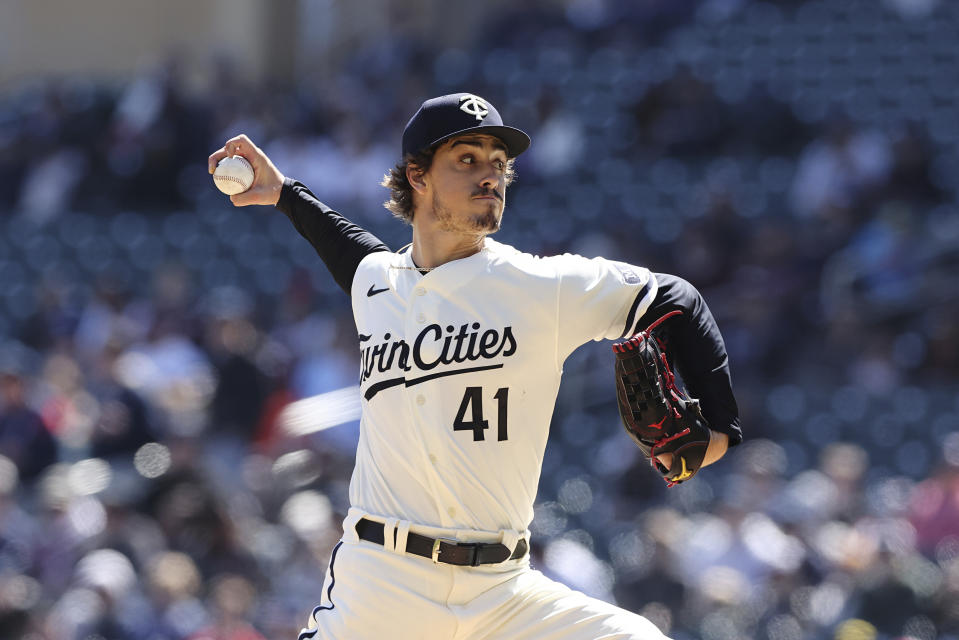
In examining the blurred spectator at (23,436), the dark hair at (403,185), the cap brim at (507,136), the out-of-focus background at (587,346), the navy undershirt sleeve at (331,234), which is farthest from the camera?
the blurred spectator at (23,436)

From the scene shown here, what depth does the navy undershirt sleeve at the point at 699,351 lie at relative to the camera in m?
3.29

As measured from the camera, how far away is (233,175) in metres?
3.85

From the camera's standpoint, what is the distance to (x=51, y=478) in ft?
26.9

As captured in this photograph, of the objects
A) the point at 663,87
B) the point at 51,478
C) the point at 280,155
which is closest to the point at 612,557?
the point at 51,478

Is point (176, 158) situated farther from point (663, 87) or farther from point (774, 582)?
point (774, 582)

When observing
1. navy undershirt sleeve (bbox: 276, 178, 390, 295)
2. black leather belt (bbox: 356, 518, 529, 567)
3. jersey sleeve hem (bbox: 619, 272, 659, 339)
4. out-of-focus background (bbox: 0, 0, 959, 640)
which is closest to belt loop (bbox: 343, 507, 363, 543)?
black leather belt (bbox: 356, 518, 529, 567)

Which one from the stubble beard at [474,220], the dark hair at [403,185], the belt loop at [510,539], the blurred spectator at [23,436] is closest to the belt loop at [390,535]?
the belt loop at [510,539]

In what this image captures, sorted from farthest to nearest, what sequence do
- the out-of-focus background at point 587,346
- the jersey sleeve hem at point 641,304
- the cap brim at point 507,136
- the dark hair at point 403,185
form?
1. the out-of-focus background at point 587,346
2. the dark hair at point 403,185
3. the cap brim at point 507,136
4. the jersey sleeve hem at point 641,304

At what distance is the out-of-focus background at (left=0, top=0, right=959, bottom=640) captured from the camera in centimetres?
707

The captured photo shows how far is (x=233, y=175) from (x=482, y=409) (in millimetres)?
1071

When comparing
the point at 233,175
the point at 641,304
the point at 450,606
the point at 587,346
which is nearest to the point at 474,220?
the point at 641,304

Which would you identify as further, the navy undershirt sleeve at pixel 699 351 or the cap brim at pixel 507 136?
the cap brim at pixel 507 136

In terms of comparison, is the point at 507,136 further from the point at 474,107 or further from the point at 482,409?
the point at 482,409

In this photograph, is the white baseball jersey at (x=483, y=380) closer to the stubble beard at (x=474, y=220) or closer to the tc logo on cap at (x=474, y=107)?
the stubble beard at (x=474, y=220)
